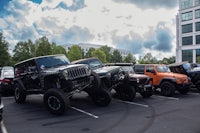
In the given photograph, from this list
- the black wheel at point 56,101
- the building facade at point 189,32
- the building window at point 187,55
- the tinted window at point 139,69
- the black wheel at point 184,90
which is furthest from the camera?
the building window at point 187,55

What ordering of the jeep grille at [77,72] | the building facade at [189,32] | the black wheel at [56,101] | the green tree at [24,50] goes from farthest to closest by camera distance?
the green tree at [24,50] → the building facade at [189,32] → the jeep grille at [77,72] → the black wheel at [56,101]

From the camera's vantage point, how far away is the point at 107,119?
7168 mm

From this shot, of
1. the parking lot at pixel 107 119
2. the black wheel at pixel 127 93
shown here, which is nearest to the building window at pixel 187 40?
the black wheel at pixel 127 93

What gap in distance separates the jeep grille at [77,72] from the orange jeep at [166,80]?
18.6 ft

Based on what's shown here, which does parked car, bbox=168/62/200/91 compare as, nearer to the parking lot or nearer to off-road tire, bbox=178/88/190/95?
off-road tire, bbox=178/88/190/95

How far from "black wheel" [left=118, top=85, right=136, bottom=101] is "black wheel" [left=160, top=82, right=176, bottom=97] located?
8.75 ft

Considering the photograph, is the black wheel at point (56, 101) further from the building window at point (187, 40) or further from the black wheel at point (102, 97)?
the building window at point (187, 40)

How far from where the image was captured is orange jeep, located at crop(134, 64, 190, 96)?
39.0 ft

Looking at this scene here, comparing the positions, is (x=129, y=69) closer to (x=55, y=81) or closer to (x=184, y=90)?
(x=184, y=90)

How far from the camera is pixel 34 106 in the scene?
9531 millimetres

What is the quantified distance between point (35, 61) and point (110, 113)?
12.9ft

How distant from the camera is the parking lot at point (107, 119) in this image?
242 inches

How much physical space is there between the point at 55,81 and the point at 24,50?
246ft

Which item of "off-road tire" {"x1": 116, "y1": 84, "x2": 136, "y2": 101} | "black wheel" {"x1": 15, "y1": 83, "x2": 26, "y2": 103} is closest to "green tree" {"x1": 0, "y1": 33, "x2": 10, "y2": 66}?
"black wheel" {"x1": 15, "y1": 83, "x2": 26, "y2": 103}
